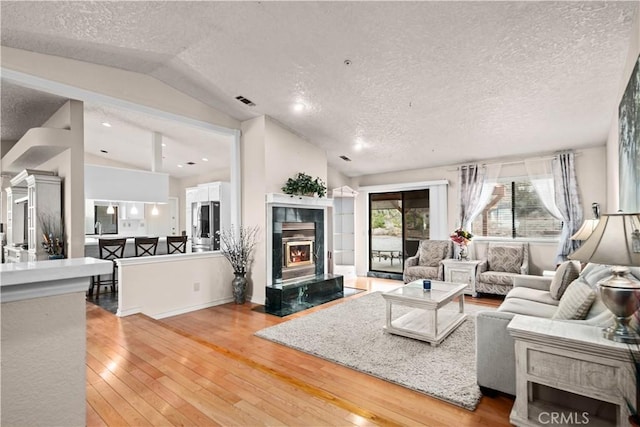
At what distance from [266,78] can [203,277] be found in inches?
120

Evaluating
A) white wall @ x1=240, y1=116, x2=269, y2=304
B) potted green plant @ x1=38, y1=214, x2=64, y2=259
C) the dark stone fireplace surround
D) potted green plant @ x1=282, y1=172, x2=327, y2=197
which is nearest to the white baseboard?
white wall @ x1=240, y1=116, x2=269, y2=304

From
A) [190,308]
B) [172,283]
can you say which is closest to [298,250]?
[190,308]

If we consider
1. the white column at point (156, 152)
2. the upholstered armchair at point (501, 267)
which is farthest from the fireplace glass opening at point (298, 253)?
the upholstered armchair at point (501, 267)

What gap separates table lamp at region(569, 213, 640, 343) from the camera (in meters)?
1.68

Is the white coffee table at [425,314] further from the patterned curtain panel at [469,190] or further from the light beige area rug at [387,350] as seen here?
the patterned curtain panel at [469,190]

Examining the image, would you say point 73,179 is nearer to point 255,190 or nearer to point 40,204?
point 40,204

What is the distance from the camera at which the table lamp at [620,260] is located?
5.52 feet

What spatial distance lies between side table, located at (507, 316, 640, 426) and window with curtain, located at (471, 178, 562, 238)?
14.2 feet

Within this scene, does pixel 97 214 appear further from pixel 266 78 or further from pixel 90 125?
pixel 266 78

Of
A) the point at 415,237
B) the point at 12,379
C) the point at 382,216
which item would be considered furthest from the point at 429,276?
the point at 12,379

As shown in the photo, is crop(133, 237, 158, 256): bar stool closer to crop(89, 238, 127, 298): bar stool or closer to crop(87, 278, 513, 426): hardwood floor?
crop(89, 238, 127, 298): bar stool

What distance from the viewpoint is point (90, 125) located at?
18.4 feet

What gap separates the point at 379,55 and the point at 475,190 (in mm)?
3851

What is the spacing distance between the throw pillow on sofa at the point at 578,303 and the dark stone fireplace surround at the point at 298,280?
321 cm
